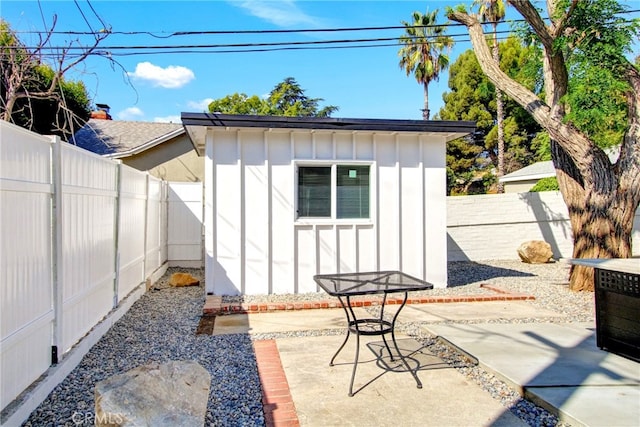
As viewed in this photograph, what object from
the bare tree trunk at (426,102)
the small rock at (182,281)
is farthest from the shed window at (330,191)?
the bare tree trunk at (426,102)

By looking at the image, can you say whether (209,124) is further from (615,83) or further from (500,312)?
(615,83)

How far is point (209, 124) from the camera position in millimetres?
6773

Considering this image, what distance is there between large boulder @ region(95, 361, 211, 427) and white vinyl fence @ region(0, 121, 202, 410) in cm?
84

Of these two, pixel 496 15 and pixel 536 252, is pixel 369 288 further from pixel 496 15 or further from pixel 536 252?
pixel 496 15

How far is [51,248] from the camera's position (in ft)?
11.5

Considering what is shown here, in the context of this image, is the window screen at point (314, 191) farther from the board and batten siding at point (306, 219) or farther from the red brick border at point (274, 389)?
the red brick border at point (274, 389)

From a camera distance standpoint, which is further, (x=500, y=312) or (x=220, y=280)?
(x=220, y=280)

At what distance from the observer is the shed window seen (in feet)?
24.4

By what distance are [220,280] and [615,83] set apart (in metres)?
7.03

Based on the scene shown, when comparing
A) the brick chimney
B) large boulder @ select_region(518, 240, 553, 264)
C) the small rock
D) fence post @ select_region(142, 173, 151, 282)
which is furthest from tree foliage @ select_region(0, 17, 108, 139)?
large boulder @ select_region(518, 240, 553, 264)

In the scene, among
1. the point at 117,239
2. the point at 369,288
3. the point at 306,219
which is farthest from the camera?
the point at 306,219

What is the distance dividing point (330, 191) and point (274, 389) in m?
4.42

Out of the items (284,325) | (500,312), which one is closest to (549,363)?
(500,312)

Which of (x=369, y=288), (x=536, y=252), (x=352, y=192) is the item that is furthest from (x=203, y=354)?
(x=536, y=252)
